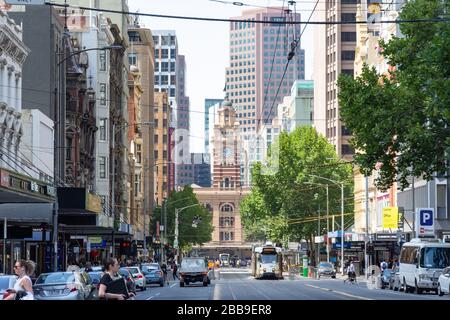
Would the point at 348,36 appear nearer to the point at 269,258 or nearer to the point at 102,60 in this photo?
the point at 102,60

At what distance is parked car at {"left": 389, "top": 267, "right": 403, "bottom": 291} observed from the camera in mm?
56006

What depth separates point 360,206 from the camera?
374 feet

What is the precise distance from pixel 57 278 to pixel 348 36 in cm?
13473

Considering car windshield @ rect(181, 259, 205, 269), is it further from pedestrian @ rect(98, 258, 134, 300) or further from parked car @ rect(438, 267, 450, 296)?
pedestrian @ rect(98, 258, 134, 300)

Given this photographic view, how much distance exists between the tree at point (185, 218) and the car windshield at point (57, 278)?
12731 cm

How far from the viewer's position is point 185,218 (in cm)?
16688

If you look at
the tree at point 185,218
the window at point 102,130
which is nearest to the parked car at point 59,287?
the window at point 102,130

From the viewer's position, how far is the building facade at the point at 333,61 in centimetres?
15762

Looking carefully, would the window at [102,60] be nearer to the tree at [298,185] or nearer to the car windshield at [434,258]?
the tree at [298,185]

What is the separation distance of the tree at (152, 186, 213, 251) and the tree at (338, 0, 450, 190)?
354 ft

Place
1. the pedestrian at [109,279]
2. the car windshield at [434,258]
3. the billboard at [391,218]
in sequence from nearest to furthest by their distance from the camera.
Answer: the pedestrian at [109,279]
the car windshield at [434,258]
the billboard at [391,218]

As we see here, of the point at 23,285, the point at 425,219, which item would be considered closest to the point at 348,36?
the point at 425,219

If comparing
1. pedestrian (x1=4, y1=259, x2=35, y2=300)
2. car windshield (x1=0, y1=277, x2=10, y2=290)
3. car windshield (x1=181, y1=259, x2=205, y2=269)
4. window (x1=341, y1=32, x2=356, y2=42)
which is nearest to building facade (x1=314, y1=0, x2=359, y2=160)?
window (x1=341, y1=32, x2=356, y2=42)
